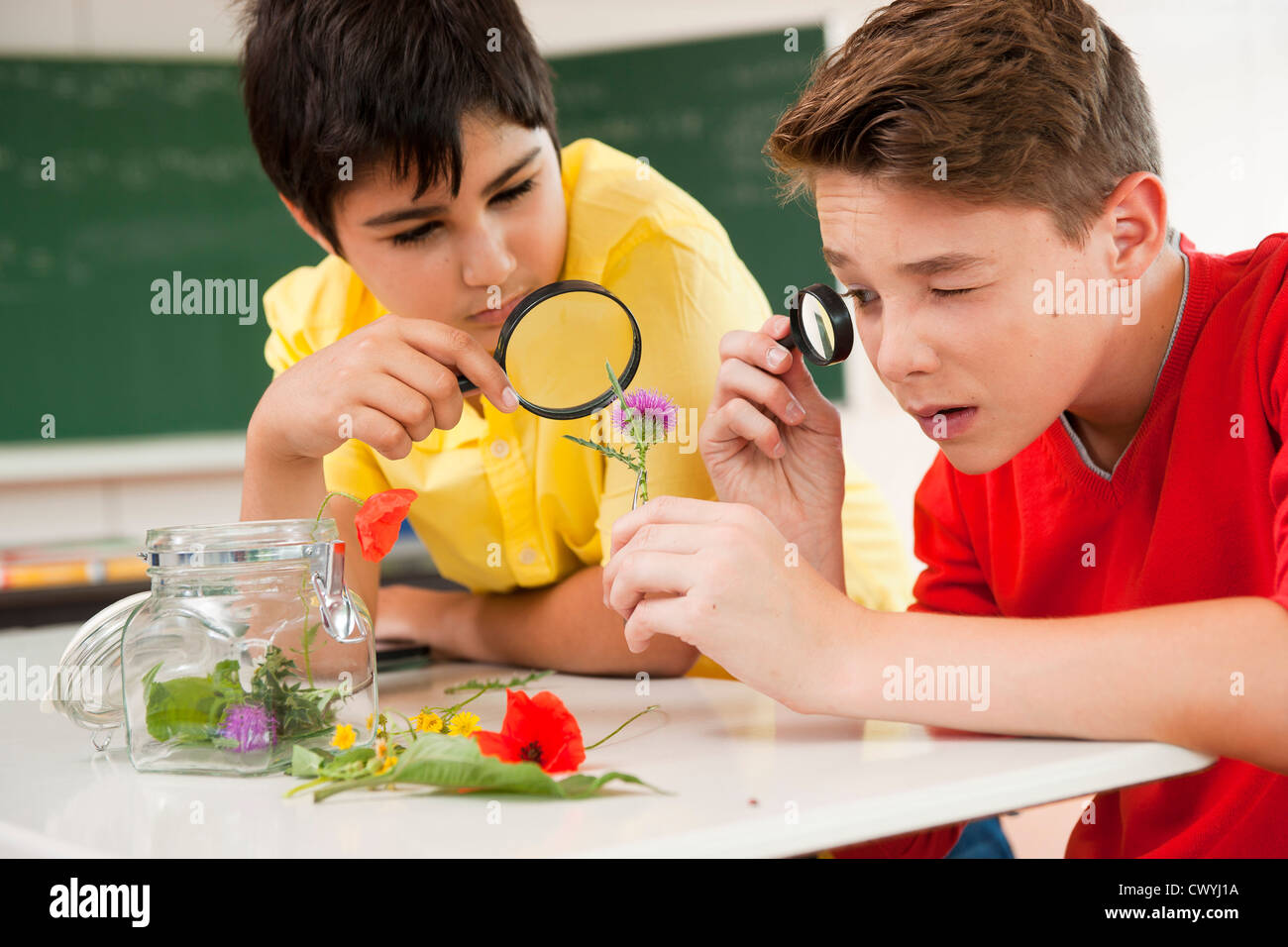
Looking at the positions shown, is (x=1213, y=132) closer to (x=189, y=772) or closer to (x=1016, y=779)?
(x=1016, y=779)

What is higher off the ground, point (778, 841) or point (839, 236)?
point (839, 236)

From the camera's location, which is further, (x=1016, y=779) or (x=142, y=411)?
(x=142, y=411)

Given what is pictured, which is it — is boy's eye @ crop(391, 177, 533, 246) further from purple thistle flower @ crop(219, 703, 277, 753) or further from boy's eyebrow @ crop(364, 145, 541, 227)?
purple thistle flower @ crop(219, 703, 277, 753)

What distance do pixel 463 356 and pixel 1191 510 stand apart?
0.81 m

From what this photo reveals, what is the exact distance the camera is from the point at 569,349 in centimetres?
139

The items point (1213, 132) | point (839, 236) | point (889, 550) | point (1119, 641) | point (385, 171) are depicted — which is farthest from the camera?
point (1213, 132)

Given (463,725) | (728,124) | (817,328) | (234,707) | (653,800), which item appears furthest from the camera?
(728,124)

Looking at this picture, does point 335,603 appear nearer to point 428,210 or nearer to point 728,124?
point 428,210

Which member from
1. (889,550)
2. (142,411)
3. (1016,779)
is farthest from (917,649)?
(142,411)

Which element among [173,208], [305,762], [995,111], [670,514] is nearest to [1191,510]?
[995,111]

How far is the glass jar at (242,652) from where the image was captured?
98 cm

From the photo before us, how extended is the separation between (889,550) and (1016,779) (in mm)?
975

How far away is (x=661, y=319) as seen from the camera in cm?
156
